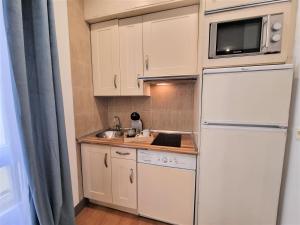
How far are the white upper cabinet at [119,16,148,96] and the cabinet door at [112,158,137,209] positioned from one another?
2.73 ft

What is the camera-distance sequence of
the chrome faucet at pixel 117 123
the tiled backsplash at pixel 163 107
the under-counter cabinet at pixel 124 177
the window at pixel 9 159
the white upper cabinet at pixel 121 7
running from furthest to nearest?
the chrome faucet at pixel 117 123 < the tiled backsplash at pixel 163 107 < the under-counter cabinet at pixel 124 177 < the white upper cabinet at pixel 121 7 < the window at pixel 9 159

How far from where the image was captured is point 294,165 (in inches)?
44.8

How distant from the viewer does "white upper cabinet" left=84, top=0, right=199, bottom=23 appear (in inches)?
59.2

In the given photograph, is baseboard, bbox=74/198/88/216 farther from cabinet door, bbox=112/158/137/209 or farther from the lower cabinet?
cabinet door, bbox=112/158/137/209

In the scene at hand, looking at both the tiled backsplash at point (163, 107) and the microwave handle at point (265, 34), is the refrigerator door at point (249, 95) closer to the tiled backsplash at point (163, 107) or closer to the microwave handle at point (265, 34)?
the microwave handle at point (265, 34)

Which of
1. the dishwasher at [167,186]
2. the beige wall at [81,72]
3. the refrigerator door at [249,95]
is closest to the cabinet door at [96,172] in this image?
the beige wall at [81,72]

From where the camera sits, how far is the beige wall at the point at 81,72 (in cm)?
163

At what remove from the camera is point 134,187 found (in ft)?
5.35

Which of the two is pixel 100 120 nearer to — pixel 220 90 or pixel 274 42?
pixel 220 90

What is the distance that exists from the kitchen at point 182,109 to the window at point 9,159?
0.59 m

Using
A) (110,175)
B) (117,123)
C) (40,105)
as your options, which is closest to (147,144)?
(110,175)

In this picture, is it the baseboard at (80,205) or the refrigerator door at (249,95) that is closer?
the refrigerator door at (249,95)

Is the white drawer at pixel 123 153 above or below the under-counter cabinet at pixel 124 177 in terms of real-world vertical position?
above

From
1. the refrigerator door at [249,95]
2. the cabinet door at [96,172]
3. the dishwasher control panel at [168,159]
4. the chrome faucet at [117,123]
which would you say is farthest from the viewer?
the chrome faucet at [117,123]
